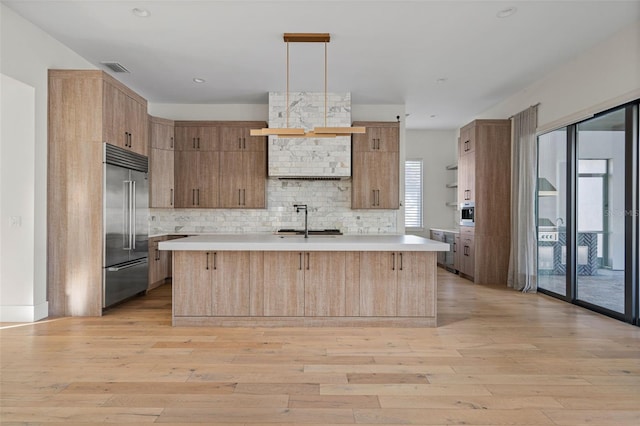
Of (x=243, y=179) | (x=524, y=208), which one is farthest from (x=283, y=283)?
(x=524, y=208)

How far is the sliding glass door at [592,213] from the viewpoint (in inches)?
157

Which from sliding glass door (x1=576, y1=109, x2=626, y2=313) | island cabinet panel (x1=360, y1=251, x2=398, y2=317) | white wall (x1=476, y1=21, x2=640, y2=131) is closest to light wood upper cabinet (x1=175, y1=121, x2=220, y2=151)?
island cabinet panel (x1=360, y1=251, x2=398, y2=317)

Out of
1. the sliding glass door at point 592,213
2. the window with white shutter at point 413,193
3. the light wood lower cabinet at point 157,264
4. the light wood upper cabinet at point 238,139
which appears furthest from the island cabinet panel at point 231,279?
the window with white shutter at point 413,193

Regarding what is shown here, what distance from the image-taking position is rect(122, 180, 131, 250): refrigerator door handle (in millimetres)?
4594

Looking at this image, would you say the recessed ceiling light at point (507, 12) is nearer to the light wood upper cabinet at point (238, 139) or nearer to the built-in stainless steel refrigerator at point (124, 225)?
the light wood upper cabinet at point (238, 139)

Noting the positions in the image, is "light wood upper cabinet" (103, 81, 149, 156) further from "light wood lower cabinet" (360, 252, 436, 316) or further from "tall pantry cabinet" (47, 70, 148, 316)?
"light wood lower cabinet" (360, 252, 436, 316)

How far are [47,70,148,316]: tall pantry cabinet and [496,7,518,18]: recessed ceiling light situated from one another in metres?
4.25

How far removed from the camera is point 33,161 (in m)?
3.95

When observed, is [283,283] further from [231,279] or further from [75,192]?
[75,192]

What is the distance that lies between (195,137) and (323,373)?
4872mm

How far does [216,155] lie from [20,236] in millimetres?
3030

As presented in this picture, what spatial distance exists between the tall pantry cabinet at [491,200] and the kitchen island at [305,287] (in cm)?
291

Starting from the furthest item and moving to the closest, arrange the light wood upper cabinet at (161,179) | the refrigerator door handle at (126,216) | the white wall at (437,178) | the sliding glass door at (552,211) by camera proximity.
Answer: the white wall at (437,178)
the light wood upper cabinet at (161,179)
the sliding glass door at (552,211)
the refrigerator door handle at (126,216)

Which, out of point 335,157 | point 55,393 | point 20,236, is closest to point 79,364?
point 55,393
